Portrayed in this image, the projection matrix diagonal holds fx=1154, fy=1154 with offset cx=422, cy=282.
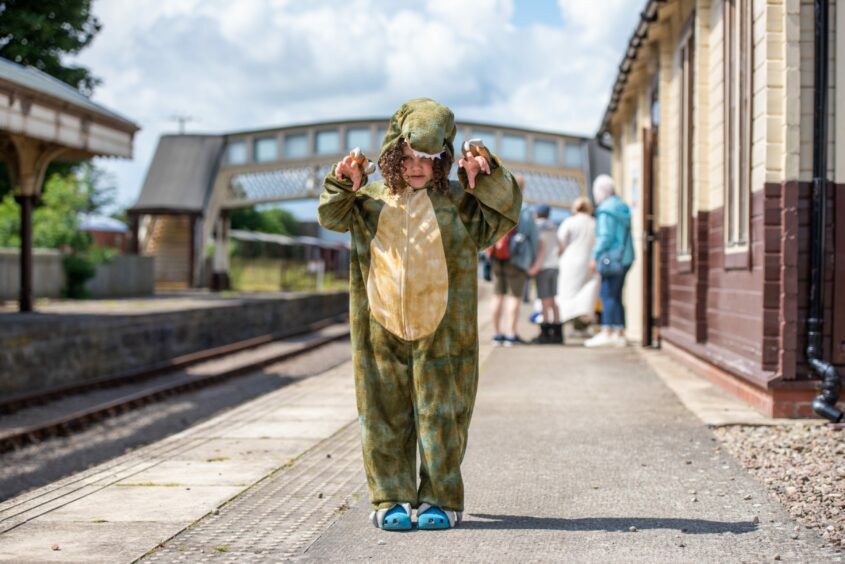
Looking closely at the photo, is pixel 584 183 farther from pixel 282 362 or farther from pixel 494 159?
pixel 494 159

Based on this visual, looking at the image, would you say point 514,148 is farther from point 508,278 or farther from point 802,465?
point 802,465

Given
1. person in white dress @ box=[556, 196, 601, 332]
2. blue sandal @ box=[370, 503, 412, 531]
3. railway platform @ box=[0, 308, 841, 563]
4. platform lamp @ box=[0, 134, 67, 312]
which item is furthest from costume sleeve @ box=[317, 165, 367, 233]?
platform lamp @ box=[0, 134, 67, 312]

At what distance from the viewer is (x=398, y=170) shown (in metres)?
4.86

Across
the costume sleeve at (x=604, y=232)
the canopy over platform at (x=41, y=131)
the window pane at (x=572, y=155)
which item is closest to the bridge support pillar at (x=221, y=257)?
the window pane at (x=572, y=155)

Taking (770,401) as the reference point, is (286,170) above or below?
above

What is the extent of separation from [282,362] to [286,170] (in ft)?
90.1

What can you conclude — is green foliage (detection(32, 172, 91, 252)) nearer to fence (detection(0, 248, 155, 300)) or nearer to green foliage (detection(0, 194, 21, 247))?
green foliage (detection(0, 194, 21, 247))

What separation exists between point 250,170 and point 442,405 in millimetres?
42732

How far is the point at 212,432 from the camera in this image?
28.4 feet

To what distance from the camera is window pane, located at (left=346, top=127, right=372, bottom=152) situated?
45.5 meters

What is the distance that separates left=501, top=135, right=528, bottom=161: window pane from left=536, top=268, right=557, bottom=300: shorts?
2985cm

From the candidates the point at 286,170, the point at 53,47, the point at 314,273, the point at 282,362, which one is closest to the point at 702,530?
the point at 282,362

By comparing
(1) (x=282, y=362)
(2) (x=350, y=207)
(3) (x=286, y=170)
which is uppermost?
(3) (x=286, y=170)

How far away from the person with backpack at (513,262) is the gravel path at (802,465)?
6408 millimetres
